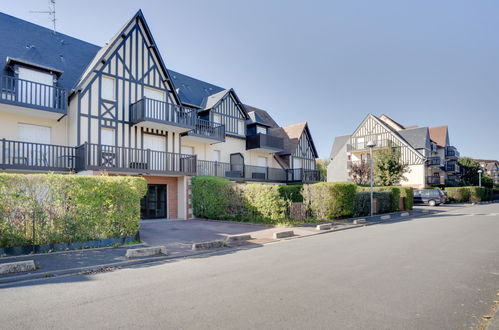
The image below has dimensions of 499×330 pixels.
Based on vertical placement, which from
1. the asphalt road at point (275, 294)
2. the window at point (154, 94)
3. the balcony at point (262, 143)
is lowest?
the asphalt road at point (275, 294)

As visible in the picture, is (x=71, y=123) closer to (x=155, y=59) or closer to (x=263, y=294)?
(x=155, y=59)

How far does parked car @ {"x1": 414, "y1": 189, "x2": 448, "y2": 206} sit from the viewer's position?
29.8 m

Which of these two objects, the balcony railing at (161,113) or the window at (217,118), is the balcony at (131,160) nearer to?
the balcony railing at (161,113)

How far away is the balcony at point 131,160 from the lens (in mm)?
14539

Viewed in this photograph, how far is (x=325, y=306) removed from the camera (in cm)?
422

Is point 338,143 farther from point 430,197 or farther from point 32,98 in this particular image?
point 32,98

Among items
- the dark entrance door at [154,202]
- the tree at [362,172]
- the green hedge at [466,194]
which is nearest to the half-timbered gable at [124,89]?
the dark entrance door at [154,202]

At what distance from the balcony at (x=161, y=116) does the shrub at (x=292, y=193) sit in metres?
7.37

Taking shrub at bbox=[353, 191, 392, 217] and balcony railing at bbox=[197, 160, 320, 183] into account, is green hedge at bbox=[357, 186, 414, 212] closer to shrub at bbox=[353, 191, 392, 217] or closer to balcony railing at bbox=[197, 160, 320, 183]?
shrub at bbox=[353, 191, 392, 217]

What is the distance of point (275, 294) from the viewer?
15.5 ft

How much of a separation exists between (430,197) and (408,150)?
1159cm

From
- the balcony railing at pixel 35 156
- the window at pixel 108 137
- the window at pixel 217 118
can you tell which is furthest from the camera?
the window at pixel 217 118

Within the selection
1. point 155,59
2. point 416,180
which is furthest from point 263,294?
point 416,180

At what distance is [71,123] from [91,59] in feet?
17.7
